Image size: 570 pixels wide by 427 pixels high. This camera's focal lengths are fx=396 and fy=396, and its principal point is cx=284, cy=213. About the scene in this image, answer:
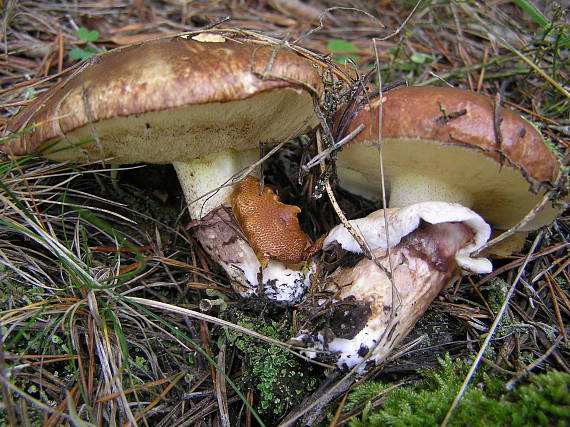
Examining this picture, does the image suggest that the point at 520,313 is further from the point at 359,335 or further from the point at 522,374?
the point at 359,335

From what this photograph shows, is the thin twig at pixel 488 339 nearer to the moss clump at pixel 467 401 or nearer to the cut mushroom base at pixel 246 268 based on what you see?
the moss clump at pixel 467 401

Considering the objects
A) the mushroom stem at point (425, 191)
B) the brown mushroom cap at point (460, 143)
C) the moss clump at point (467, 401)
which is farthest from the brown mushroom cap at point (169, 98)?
the moss clump at point (467, 401)

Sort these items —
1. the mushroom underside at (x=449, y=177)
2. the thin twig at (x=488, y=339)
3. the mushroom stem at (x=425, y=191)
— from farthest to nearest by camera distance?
1. the mushroom stem at (x=425, y=191)
2. the mushroom underside at (x=449, y=177)
3. the thin twig at (x=488, y=339)

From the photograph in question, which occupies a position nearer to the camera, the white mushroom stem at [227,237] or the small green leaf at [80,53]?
the white mushroom stem at [227,237]

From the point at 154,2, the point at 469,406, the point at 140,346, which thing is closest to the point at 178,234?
the point at 140,346

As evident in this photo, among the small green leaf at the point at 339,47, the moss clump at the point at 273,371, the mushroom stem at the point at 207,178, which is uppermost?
the small green leaf at the point at 339,47

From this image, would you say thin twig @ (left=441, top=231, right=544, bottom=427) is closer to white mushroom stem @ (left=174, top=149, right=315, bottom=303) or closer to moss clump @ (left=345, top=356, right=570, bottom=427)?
Answer: moss clump @ (left=345, top=356, right=570, bottom=427)

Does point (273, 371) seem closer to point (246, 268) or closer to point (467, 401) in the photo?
point (246, 268)


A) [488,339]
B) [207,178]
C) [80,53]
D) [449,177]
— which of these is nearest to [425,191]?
[449,177]
